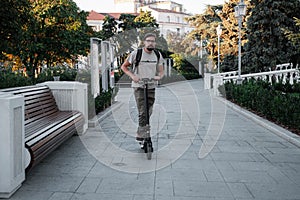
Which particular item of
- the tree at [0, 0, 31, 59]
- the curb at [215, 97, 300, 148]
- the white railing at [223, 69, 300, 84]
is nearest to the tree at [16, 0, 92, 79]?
the tree at [0, 0, 31, 59]

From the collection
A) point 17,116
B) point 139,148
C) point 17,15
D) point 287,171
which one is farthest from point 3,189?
point 17,15

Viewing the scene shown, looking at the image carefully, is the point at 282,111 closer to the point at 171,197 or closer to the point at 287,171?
the point at 287,171

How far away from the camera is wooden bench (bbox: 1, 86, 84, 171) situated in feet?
14.2

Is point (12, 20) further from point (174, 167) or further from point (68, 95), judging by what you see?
point (174, 167)

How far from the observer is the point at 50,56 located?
2164 cm

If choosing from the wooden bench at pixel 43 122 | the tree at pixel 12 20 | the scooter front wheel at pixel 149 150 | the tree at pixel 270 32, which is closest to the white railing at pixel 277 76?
the tree at pixel 270 32

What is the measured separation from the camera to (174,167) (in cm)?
496

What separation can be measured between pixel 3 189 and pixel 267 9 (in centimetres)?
1669

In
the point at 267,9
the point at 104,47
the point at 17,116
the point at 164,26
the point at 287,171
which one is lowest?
the point at 287,171

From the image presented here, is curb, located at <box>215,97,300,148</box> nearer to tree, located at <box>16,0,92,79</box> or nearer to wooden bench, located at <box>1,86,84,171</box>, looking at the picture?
wooden bench, located at <box>1,86,84,171</box>

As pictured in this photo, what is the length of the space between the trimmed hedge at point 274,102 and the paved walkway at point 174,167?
0.37 metres

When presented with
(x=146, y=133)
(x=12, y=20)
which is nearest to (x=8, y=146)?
(x=146, y=133)

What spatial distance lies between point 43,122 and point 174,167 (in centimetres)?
202

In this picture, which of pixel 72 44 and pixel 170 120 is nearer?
pixel 170 120
